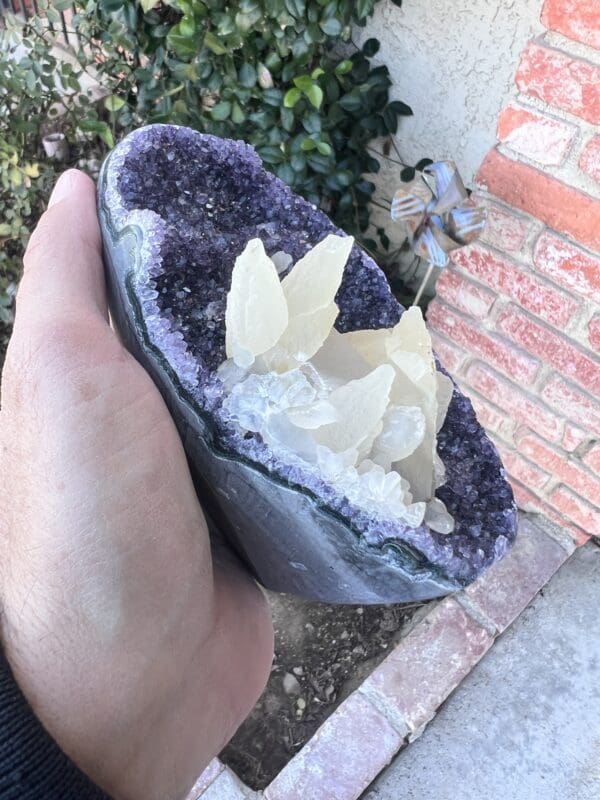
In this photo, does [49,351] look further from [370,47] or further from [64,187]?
[370,47]

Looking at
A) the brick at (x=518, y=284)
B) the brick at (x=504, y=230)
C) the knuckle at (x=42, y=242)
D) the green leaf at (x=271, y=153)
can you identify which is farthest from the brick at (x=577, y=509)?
the knuckle at (x=42, y=242)

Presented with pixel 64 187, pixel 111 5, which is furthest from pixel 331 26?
pixel 64 187

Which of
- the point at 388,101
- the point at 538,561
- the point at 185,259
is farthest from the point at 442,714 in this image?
the point at 388,101

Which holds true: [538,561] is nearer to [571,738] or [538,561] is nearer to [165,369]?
[571,738]

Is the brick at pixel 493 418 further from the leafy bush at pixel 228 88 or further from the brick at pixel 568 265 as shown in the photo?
the leafy bush at pixel 228 88

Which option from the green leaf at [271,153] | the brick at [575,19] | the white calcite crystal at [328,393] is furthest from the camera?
the green leaf at [271,153]

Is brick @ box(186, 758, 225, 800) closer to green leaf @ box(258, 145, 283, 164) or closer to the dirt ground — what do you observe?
the dirt ground

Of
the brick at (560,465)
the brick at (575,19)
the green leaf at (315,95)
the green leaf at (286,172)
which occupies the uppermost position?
the brick at (575,19)
